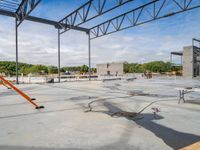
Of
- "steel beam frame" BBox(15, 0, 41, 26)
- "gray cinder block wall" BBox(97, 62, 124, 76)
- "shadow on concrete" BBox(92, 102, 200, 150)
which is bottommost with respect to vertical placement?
"shadow on concrete" BBox(92, 102, 200, 150)

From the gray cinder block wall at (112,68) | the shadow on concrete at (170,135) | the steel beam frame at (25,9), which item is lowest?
the shadow on concrete at (170,135)

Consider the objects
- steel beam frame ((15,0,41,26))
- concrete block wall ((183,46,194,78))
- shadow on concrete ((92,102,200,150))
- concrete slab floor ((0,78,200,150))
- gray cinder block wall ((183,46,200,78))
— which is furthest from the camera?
concrete block wall ((183,46,194,78))

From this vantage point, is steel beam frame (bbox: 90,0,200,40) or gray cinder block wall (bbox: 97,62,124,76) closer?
steel beam frame (bbox: 90,0,200,40)

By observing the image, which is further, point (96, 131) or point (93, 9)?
point (93, 9)

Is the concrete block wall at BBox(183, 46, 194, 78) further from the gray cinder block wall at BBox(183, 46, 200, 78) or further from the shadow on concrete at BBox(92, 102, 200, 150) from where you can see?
the shadow on concrete at BBox(92, 102, 200, 150)

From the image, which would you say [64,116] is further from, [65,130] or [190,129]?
[190,129]

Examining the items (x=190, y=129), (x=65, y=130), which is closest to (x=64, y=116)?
(x=65, y=130)

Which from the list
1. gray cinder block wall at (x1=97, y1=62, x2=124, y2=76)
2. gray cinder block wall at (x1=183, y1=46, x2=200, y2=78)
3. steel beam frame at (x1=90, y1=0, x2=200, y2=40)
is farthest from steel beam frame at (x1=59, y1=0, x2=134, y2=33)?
gray cinder block wall at (x1=97, y1=62, x2=124, y2=76)

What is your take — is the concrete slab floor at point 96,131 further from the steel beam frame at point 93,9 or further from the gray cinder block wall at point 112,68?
the gray cinder block wall at point 112,68

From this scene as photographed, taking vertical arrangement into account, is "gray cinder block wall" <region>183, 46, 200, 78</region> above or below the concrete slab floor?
above

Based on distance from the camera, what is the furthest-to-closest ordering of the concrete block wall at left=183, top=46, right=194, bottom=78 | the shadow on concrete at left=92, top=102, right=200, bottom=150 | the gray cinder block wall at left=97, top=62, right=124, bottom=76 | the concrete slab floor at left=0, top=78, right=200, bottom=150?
the gray cinder block wall at left=97, top=62, right=124, bottom=76
the concrete block wall at left=183, top=46, right=194, bottom=78
the shadow on concrete at left=92, top=102, right=200, bottom=150
the concrete slab floor at left=0, top=78, right=200, bottom=150

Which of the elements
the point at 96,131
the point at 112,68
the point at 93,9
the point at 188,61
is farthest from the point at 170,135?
the point at 112,68

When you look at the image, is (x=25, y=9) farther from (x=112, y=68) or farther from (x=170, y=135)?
(x=112, y=68)

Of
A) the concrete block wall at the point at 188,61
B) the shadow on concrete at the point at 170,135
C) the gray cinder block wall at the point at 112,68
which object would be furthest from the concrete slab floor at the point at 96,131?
the gray cinder block wall at the point at 112,68
